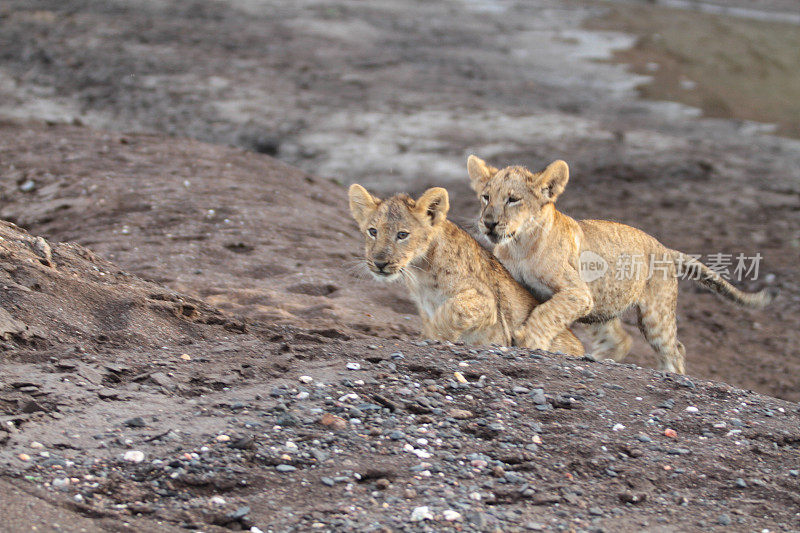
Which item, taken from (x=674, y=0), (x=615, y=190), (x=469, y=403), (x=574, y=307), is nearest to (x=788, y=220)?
(x=615, y=190)

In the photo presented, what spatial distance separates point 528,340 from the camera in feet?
21.3

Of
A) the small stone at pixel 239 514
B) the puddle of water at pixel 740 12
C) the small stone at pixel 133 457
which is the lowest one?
the small stone at pixel 239 514

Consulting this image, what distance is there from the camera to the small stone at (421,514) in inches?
151

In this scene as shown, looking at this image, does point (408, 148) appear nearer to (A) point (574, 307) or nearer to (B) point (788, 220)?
(B) point (788, 220)

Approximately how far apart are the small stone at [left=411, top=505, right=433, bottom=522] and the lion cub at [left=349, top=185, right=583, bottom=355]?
2.40 meters

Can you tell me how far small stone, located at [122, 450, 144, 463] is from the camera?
4062mm

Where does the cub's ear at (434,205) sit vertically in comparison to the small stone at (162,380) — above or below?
above

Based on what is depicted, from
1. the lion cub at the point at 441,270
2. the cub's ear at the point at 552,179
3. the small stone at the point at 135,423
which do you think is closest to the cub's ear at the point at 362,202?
the lion cub at the point at 441,270

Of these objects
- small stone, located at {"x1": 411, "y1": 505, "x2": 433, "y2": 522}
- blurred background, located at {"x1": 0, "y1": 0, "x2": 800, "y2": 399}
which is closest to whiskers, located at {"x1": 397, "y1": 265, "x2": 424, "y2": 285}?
small stone, located at {"x1": 411, "y1": 505, "x2": 433, "y2": 522}

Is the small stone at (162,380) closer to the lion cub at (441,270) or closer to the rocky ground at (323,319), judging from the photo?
the rocky ground at (323,319)

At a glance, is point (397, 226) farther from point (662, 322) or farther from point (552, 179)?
point (662, 322)

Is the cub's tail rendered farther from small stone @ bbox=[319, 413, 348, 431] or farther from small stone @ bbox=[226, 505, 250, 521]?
small stone @ bbox=[226, 505, 250, 521]

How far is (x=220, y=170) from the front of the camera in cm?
1006

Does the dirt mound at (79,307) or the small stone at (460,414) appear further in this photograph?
the dirt mound at (79,307)
